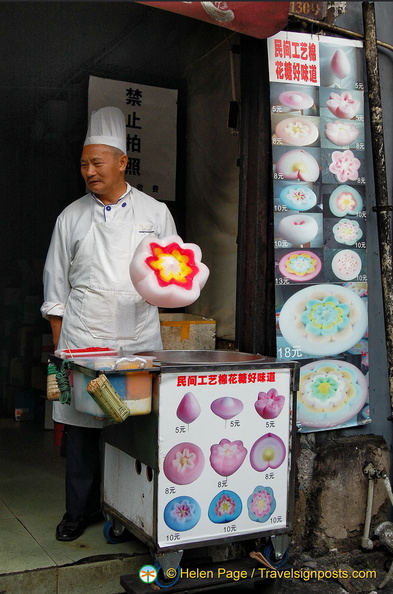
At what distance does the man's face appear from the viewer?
3.89 metres

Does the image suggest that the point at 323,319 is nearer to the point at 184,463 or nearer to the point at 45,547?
the point at 184,463

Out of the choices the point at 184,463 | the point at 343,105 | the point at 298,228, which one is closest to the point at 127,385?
the point at 184,463

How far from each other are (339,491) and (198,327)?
4.99ft

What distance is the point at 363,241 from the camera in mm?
4191

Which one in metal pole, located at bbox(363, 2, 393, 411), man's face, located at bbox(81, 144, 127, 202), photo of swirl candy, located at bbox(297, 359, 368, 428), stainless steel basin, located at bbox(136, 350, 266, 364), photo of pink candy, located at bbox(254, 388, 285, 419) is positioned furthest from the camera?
metal pole, located at bbox(363, 2, 393, 411)

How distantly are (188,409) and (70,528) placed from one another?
1.23 meters

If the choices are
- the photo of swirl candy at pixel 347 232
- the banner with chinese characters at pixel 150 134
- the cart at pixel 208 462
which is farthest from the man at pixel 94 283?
the banner with chinese characters at pixel 150 134

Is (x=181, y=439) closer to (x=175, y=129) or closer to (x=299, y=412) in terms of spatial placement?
(x=299, y=412)

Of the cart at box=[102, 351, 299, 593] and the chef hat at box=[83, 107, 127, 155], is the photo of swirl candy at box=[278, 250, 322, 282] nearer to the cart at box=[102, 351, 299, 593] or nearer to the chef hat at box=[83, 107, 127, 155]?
the cart at box=[102, 351, 299, 593]

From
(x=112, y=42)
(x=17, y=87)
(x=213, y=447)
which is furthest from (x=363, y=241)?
(x=17, y=87)

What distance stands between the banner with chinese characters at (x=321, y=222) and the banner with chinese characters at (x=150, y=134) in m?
1.86

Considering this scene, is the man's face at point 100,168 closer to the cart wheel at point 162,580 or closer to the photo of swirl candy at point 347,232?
the photo of swirl candy at point 347,232

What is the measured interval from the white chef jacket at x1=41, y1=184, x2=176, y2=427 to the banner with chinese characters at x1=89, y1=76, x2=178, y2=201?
1.58m

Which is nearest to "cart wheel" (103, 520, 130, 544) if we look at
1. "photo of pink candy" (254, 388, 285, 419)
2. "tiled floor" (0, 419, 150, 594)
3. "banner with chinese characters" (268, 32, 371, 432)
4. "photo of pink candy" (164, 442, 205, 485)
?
"tiled floor" (0, 419, 150, 594)
